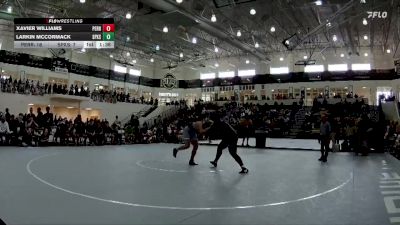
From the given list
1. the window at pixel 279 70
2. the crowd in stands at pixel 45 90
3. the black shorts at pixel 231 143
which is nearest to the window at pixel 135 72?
the crowd in stands at pixel 45 90

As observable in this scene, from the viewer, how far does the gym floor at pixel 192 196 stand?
4.18 metres

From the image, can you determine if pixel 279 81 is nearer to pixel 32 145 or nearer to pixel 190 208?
pixel 32 145

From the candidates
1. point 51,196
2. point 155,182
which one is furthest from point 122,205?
point 155,182

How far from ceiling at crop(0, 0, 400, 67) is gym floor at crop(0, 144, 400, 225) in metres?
13.8

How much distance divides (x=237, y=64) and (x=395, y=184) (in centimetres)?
4137

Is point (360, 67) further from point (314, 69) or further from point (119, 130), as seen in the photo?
point (119, 130)

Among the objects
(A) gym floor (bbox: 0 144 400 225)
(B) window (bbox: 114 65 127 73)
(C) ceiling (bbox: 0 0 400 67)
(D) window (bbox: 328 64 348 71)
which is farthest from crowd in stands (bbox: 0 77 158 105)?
(D) window (bbox: 328 64 348 71)

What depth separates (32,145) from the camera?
16.0 meters

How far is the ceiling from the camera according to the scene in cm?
2141
